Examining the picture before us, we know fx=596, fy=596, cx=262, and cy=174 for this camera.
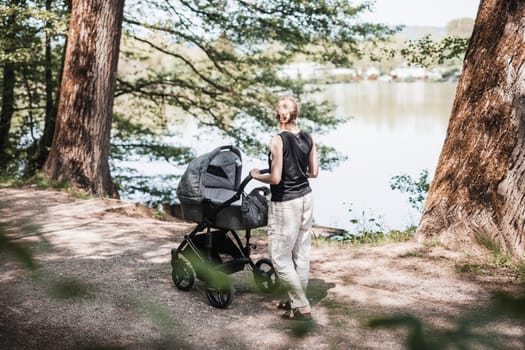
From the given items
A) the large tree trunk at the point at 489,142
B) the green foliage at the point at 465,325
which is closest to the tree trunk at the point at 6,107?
the large tree trunk at the point at 489,142

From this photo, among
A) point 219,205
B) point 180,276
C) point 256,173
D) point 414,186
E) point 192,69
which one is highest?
point 192,69

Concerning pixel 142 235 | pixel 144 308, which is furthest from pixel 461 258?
pixel 144 308

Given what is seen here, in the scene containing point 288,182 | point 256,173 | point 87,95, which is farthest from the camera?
point 87,95

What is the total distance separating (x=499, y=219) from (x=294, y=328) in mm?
5374

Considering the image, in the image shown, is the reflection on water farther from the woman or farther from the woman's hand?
the woman's hand

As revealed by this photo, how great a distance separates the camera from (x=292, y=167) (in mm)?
4418

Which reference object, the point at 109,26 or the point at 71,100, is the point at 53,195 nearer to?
the point at 71,100

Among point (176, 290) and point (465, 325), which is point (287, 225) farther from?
point (465, 325)

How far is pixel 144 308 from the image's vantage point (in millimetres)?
1114

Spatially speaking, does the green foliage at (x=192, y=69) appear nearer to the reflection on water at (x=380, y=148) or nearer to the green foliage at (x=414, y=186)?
the reflection on water at (x=380, y=148)

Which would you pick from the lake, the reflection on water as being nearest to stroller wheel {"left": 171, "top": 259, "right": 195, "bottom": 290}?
the lake

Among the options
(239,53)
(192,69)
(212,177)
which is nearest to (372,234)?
(212,177)

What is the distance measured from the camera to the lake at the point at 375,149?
15.2 meters

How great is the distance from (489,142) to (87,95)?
630 centimetres
